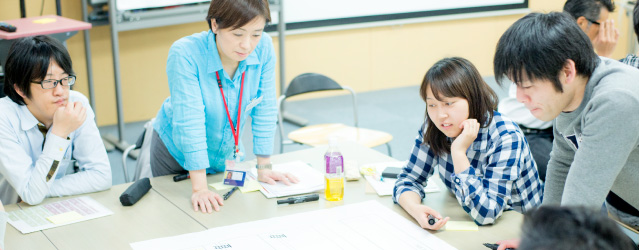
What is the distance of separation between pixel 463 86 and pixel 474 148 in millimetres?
194

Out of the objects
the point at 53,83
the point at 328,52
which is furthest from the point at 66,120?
the point at 328,52

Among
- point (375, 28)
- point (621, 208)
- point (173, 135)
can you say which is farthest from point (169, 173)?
point (375, 28)

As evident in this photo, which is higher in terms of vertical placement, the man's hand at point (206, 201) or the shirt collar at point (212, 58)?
the shirt collar at point (212, 58)

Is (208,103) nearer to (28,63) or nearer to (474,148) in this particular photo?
(28,63)

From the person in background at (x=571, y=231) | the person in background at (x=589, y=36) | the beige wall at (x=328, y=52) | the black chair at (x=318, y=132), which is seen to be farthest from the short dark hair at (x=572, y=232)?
the beige wall at (x=328, y=52)

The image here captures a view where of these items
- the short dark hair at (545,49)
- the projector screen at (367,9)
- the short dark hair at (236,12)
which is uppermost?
the short dark hair at (236,12)

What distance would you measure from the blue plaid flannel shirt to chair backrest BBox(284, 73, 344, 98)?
1612mm

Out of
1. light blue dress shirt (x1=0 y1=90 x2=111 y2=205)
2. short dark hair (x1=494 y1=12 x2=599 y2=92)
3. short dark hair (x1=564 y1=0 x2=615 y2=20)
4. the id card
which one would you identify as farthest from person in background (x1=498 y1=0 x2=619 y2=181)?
light blue dress shirt (x1=0 y1=90 x2=111 y2=205)

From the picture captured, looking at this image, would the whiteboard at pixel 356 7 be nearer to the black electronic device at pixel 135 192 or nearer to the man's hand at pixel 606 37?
the man's hand at pixel 606 37

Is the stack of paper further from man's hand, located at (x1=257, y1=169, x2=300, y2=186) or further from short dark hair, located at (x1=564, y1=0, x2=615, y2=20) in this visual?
short dark hair, located at (x1=564, y1=0, x2=615, y2=20)

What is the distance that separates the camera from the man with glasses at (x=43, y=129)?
2041 millimetres

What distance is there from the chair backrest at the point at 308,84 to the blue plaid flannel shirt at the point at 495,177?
5.29ft

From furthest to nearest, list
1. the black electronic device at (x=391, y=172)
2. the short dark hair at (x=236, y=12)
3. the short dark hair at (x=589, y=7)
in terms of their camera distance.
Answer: the short dark hair at (x=589, y=7)
the black electronic device at (x=391, y=172)
the short dark hair at (x=236, y=12)

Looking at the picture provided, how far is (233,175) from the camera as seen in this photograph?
218 cm
